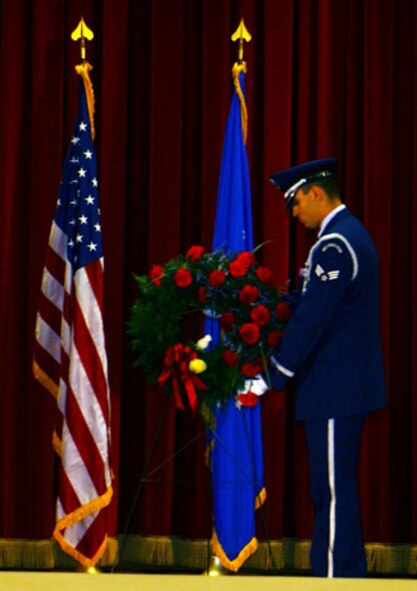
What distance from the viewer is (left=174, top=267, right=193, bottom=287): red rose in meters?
3.19

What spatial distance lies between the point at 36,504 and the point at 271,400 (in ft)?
3.88

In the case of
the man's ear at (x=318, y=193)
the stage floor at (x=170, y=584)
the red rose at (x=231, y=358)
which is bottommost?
the stage floor at (x=170, y=584)

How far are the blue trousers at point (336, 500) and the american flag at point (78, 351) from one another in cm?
121

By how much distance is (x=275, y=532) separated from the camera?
169 inches

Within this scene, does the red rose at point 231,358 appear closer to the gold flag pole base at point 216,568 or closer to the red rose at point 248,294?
the red rose at point 248,294

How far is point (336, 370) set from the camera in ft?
9.93

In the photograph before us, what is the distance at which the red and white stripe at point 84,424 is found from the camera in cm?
392

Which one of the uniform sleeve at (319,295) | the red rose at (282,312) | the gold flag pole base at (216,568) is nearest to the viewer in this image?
the uniform sleeve at (319,295)

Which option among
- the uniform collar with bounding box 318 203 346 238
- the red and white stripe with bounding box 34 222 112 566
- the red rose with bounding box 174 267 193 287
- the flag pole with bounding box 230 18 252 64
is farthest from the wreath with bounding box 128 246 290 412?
the flag pole with bounding box 230 18 252 64

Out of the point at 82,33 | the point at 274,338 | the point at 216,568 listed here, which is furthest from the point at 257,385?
the point at 82,33

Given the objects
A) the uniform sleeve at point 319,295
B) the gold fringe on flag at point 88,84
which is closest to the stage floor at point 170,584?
the uniform sleeve at point 319,295

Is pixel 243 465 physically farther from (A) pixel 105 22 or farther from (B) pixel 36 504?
(A) pixel 105 22

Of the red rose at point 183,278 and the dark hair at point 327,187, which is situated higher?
the dark hair at point 327,187

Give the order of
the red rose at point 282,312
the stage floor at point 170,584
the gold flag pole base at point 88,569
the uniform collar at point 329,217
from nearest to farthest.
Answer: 1. the stage floor at point 170,584
2. the uniform collar at point 329,217
3. the red rose at point 282,312
4. the gold flag pole base at point 88,569
